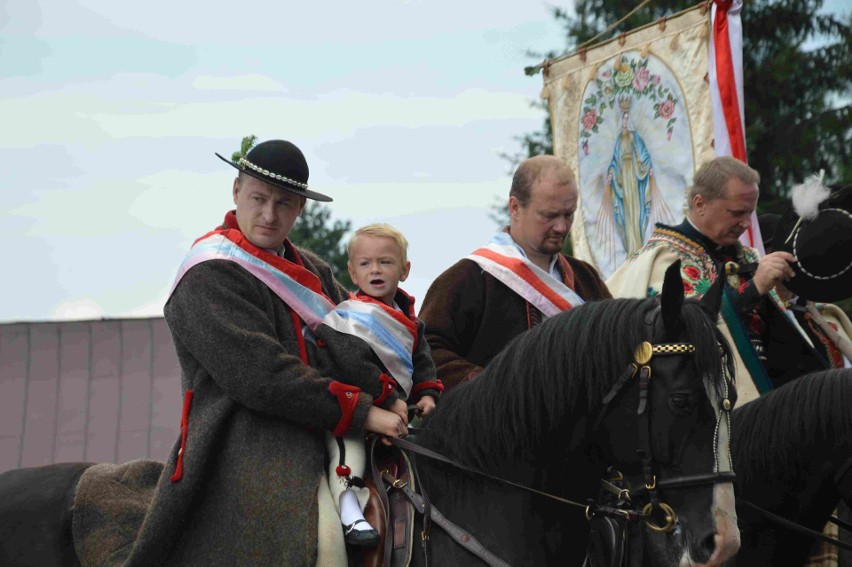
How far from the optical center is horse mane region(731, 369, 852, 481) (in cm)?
517

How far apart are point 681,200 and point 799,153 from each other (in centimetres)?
824

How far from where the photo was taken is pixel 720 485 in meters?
3.62

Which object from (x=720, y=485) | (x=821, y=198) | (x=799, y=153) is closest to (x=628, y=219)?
(x=821, y=198)

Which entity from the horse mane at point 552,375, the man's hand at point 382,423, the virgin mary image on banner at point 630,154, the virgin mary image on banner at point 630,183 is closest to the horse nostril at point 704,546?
the horse mane at point 552,375

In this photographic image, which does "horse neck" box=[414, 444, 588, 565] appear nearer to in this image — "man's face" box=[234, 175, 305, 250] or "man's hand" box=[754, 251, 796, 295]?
"man's face" box=[234, 175, 305, 250]

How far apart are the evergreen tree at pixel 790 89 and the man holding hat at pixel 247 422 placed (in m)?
12.4

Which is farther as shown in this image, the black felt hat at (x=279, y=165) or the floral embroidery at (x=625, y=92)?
the floral embroidery at (x=625, y=92)

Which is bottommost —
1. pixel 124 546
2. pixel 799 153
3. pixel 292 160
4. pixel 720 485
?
pixel 124 546

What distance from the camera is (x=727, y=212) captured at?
6105mm

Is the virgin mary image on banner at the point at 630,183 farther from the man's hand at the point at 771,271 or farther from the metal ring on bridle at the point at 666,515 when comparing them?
the metal ring on bridle at the point at 666,515

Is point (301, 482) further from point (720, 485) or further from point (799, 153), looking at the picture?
point (799, 153)

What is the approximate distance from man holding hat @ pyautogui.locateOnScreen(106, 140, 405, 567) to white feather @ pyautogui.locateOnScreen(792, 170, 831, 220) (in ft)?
9.67

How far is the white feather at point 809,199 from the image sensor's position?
6.07 metres

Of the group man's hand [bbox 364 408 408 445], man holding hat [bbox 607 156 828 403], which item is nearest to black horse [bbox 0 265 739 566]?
man's hand [bbox 364 408 408 445]
